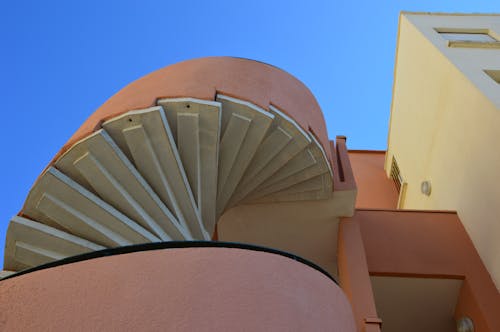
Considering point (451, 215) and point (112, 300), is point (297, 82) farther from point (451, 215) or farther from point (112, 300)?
point (112, 300)

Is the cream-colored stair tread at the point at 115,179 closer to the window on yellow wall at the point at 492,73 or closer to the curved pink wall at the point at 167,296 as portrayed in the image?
the curved pink wall at the point at 167,296

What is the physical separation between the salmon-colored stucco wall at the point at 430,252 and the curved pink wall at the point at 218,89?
1814mm

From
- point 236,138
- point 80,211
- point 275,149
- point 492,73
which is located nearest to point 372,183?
point 492,73

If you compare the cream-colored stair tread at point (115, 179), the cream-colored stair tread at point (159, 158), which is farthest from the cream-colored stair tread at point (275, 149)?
the cream-colored stair tread at point (115, 179)

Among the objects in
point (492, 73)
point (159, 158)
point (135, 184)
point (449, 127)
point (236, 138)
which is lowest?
point (135, 184)

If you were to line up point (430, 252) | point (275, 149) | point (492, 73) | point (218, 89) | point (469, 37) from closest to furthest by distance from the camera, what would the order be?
point (218, 89)
point (275, 149)
point (430, 252)
point (492, 73)
point (469, 37)

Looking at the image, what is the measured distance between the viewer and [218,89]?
621 cm

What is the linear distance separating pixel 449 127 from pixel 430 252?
7.91ft

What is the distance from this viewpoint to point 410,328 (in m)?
8.27

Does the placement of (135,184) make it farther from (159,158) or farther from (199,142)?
(199,142)

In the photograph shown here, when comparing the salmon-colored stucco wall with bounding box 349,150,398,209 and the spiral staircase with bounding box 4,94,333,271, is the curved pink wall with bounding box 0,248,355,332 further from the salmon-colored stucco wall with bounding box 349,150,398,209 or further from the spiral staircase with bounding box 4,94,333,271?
the salmon-colored stucco wall with bounding box 349,150,398,209

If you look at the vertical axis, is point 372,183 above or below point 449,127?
below

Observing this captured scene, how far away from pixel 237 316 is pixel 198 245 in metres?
0.70

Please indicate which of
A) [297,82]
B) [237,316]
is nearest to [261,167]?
[297,82]
